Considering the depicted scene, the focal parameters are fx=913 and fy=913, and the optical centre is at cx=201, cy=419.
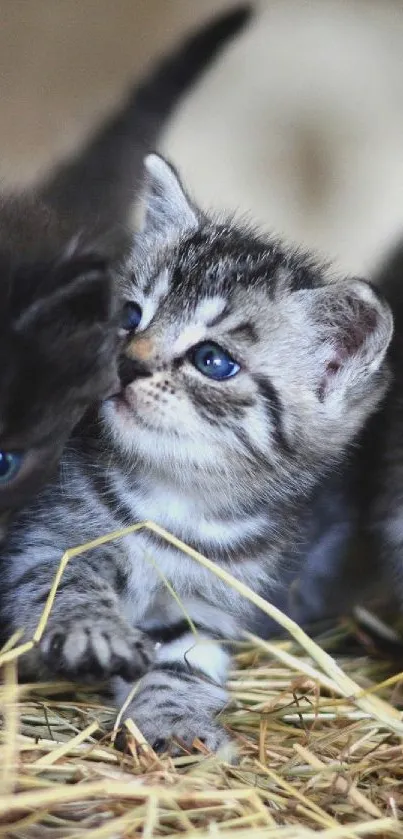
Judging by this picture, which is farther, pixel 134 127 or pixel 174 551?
pixel 134 127

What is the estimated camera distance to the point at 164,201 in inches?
68.3

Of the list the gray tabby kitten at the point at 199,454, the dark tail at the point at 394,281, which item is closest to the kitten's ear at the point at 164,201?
the gray tabby kitten at the point at 199,454

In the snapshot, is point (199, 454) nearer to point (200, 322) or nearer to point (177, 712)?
point (200, 322)

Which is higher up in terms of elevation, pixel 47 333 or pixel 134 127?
pixel 134 127

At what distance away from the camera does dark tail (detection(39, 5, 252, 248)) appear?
1932 millimetres

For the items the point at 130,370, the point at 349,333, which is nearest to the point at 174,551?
the point at 130,370

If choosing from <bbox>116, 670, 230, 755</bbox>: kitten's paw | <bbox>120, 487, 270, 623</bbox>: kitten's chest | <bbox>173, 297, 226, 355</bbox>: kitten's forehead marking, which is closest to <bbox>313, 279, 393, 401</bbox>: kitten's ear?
<bbox>173, 297, 226, 355</bbox>: kitten's forehead marking

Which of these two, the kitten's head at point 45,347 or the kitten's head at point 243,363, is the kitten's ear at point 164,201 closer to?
the kitten's head at point 243,363

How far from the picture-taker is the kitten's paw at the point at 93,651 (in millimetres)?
1271

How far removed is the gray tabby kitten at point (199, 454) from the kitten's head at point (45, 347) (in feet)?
0.41

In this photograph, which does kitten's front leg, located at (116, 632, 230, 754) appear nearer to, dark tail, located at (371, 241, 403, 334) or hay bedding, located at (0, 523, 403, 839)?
hay bedding, located at (0, 523, 403, 839)

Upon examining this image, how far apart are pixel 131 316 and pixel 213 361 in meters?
0.19

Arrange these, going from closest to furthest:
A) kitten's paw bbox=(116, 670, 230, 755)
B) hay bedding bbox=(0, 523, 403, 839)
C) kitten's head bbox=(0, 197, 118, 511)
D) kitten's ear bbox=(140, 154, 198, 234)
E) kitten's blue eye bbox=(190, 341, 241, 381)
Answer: hay bedding bbox=(0, 523, 403, 839), kitten's head bbox=(0, 197, 118, 511), kitten's paw bbox=(116, 670, 230, 755), kitten's blue eye bbox=(190, 341, 241, 381), kitten's ear bbox=(140, 154, 198, 234)

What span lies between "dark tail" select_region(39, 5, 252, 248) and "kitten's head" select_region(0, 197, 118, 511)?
1.99 feet
